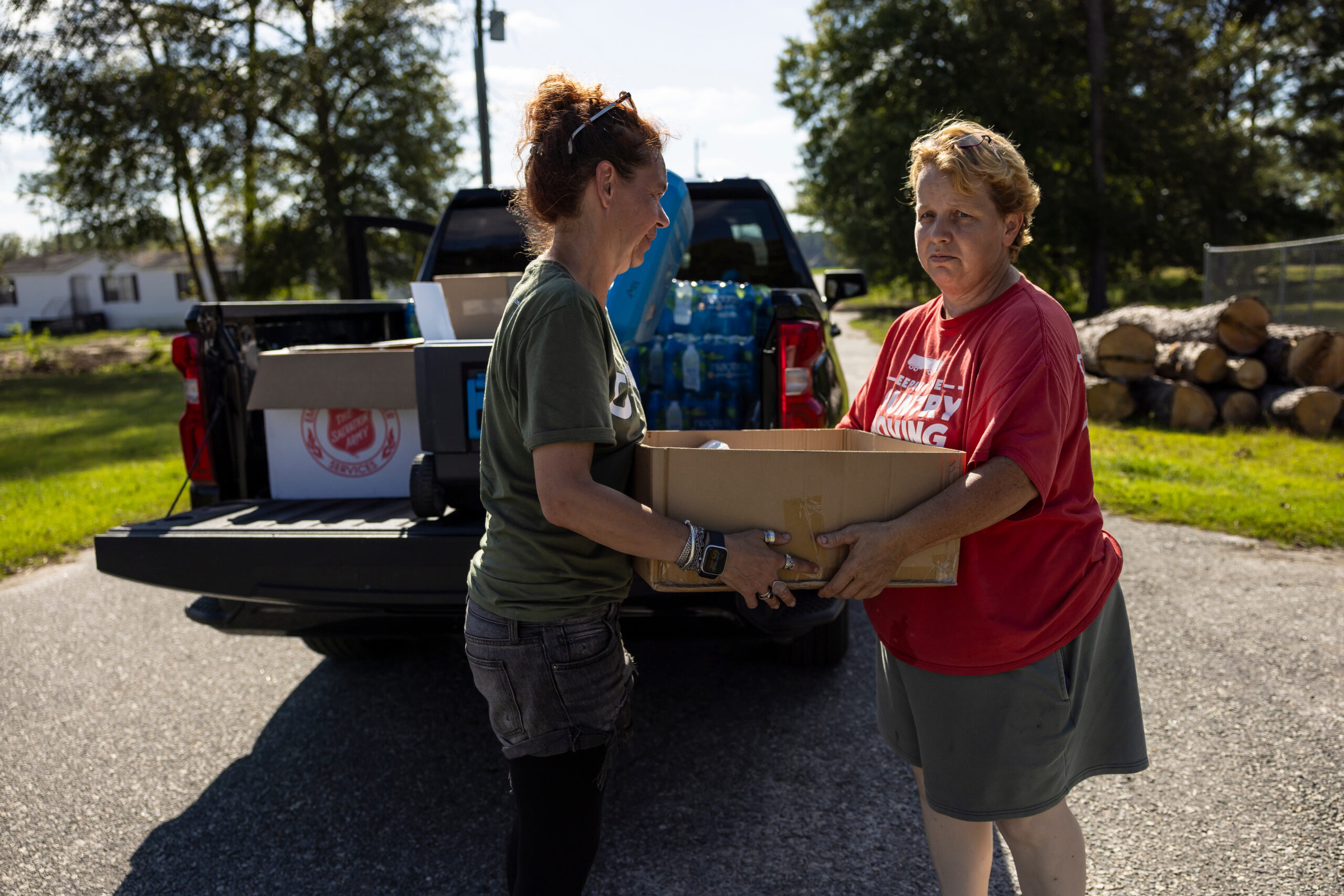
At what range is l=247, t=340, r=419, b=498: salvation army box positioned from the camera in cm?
314

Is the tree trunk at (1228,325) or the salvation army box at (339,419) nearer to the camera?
the salvation army box at (339,419)

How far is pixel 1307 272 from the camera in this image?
11961mm

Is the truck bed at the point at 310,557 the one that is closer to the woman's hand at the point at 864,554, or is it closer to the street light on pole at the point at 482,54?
the woman's hand at the point at 864,554

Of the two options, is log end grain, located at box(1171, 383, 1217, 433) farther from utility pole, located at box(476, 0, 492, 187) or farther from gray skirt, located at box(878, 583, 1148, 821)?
utility pole, located at box(476, 0, 492, 187)

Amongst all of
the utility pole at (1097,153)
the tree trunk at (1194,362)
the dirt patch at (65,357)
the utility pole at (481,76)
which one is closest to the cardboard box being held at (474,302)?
the tree trunk at (1194,362)

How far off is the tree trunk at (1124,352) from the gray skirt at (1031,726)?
8.93m

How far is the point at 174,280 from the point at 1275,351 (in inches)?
2647

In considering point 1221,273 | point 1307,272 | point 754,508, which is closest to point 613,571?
point 754,508

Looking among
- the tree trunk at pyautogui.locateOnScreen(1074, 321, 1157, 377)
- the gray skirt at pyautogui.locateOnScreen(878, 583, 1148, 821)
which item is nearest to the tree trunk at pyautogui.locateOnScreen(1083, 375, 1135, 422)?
the tree trunk at pyautogui.locateOnScreen(1074, 321, 1157, 377)

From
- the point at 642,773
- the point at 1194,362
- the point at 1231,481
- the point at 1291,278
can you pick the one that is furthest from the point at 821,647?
the point at 1291,278

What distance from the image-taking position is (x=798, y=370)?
10.1 feet

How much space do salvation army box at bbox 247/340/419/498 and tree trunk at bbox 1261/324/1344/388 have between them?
8.91 m

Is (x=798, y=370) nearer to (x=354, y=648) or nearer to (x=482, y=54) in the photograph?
(x=354, y=648)

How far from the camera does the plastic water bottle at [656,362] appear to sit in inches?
134
